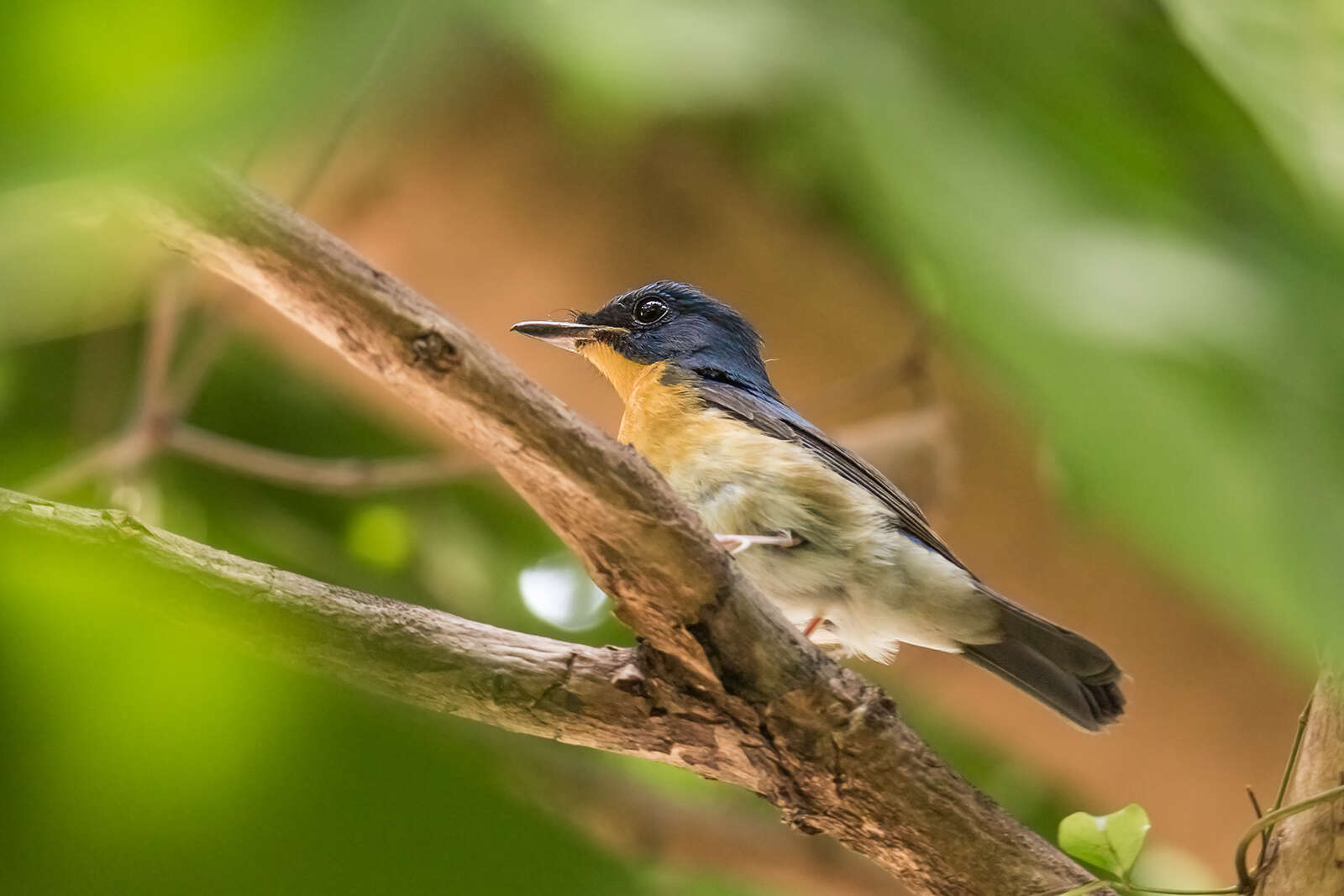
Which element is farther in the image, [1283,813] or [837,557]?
[837,557]

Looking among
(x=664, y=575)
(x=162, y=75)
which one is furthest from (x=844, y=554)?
(x=162, y=75)

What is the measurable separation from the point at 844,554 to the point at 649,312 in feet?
2.57

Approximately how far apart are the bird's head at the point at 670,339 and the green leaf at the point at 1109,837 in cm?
134

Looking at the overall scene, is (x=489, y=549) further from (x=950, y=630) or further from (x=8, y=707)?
(x=8, y=707)

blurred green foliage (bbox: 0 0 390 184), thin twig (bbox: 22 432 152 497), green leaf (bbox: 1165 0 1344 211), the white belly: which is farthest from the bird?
blurred green foliage (bbox: 0 0 390 184)

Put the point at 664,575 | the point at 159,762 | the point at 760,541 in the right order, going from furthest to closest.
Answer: the point at 760,541 < the point at 664,575 < the point at 159,762

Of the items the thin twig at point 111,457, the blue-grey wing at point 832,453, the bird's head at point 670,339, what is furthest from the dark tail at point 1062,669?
the thin twig at point 111,457

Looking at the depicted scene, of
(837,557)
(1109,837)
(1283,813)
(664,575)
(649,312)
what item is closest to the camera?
(664,575)

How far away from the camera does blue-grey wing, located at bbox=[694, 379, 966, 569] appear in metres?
2.34

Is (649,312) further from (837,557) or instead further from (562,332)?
(837,557)

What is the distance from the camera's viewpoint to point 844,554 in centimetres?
229

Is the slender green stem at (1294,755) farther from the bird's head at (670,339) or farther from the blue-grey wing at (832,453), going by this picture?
the bird's head at (670,339)

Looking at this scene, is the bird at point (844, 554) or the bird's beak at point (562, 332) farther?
the bird's beak at point (562, 332)

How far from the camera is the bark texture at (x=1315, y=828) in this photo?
1.42m
